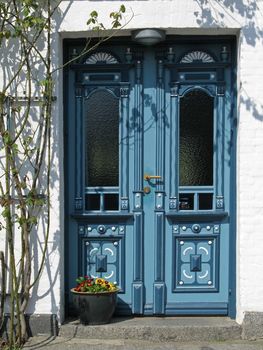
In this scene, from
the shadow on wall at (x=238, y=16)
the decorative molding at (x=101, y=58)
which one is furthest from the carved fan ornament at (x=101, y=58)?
the shadow on wall at (x=238, y=16)

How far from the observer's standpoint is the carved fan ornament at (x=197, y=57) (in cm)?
630

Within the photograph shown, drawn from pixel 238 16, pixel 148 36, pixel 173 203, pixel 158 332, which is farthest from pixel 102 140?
pixel 158 332

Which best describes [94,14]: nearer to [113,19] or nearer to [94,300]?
[113,19]

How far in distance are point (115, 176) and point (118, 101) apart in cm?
72

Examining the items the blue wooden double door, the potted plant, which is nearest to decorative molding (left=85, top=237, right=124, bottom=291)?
the blue wooden double door

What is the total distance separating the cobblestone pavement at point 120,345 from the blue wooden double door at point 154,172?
44 centimetres

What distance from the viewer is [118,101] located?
6.33 meters

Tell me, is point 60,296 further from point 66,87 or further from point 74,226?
point 66,87

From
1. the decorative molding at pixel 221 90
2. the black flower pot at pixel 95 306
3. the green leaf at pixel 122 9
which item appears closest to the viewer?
the green leaf at pixel 122 9

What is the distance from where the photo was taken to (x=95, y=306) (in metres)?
5.93

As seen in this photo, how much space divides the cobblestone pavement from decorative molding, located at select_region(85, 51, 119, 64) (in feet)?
Answer: 8.53

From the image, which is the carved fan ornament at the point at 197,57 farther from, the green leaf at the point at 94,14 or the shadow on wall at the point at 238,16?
the green leaf at the point at 94,14

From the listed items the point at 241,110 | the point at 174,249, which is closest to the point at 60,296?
the point at 174,249

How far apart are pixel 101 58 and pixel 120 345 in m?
2.69
